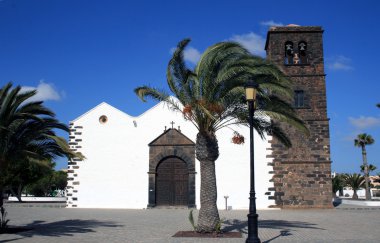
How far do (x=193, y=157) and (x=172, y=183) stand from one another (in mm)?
1991

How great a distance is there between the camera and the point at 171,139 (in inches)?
977

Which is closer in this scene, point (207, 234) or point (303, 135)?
point (207, 234)

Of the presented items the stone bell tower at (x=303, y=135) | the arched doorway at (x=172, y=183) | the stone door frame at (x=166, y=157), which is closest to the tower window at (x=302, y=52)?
the stone bell tower at (x=303, y=135)

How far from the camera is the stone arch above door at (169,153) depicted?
24.3 m

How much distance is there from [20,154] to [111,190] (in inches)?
473

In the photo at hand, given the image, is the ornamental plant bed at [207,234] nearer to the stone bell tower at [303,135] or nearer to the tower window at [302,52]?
the stone bell tower at [303,135]

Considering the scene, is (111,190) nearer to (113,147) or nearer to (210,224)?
(113,147)

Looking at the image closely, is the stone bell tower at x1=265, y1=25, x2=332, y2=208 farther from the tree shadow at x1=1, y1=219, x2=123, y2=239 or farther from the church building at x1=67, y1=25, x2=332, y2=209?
the tree shadow at x1=1, y1=219, x2=123, y2=239

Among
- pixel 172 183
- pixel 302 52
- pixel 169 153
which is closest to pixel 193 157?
pixel 169 153

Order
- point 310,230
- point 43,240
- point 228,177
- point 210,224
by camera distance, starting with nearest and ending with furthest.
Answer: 1. point 43,240
2. point 210,224
3. point 310,230
4. point 228,177

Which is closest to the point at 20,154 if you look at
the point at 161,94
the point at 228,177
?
the point at 161,94

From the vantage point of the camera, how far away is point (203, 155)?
13203mm

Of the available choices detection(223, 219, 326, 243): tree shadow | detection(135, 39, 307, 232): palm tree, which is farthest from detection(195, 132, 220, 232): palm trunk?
Answer: detection(223, 219, 326, 243): tree shadow

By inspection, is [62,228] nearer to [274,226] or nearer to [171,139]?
[274,226]
